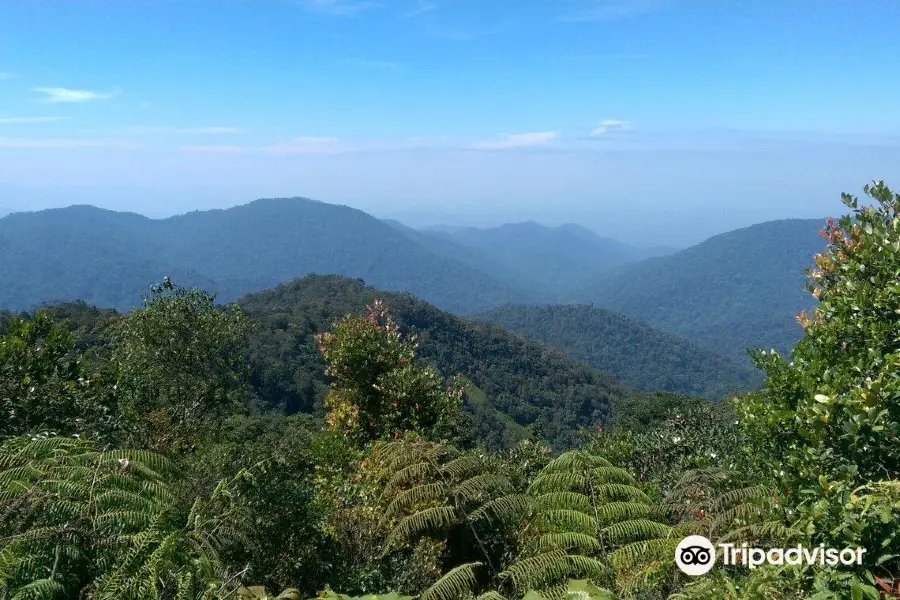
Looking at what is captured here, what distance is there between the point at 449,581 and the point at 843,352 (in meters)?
4.13

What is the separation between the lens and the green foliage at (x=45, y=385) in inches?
327

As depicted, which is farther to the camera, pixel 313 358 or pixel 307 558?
pixel 313 358

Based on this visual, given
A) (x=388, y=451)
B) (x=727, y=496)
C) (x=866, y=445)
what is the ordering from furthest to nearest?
(x=388, y=451), (x=727, y=496), (x=866, y=445)

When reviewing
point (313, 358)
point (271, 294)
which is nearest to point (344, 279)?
point (271, 294)

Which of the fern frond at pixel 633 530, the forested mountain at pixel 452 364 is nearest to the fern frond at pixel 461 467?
the fern frond at pixel 633 530

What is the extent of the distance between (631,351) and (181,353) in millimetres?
172161

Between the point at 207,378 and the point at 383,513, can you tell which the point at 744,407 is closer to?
the point at 383,513

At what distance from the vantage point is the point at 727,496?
5211mm

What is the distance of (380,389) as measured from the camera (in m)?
12.1

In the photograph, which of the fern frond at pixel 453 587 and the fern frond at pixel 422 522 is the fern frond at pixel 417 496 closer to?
the fern frond at pixel 422 522

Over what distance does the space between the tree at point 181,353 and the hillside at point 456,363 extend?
43000 mm

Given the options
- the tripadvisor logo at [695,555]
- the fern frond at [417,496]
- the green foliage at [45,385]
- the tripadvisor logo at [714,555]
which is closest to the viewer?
the tripadvisor logo at [714,555]

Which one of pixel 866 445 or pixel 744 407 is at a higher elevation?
pixel 866 445

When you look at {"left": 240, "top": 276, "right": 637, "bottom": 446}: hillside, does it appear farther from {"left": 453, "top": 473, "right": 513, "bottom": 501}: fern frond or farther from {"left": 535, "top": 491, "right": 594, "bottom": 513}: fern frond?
{"left": 535, "top": 491, "right": 594, "bottom": 513}: fern frond
